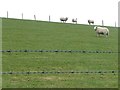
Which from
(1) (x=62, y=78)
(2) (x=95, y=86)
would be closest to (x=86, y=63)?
(1) (x=62, y=78)

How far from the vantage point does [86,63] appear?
73.4 ft

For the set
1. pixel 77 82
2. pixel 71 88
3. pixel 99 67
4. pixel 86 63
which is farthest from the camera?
pixel 86 63

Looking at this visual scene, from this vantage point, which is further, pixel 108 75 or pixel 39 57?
pixel 39 57

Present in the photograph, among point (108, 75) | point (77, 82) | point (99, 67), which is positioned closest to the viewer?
point (77, 82)

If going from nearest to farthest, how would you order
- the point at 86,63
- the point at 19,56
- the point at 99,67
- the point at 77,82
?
the point at 77,82, the point at 99,67, the point at 86,63, the point at 19,56

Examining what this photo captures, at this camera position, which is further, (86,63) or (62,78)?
(86,63)

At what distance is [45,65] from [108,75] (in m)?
4.24

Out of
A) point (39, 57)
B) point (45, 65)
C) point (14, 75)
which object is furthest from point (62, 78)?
point (39, 57)

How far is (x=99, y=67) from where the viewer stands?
20.7 m

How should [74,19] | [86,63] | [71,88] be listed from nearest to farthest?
1. [71,88]
2. [86,63]
3. [74,19]

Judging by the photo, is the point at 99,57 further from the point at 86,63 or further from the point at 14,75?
the point at 14,75

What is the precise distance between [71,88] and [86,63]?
8.10 meters

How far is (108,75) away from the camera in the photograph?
695 inches

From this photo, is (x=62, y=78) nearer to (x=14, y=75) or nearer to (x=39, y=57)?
(x=14, y=75)
